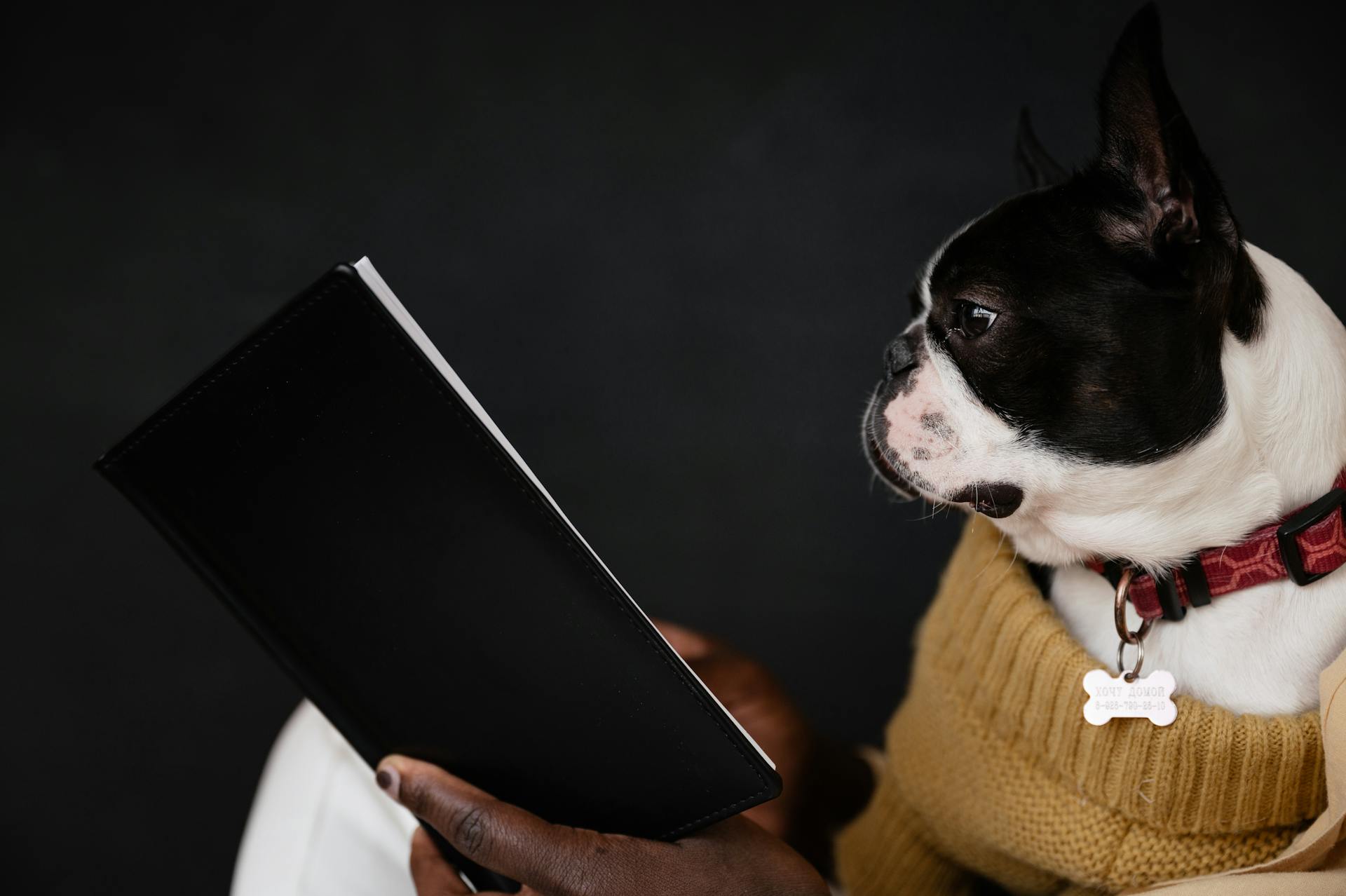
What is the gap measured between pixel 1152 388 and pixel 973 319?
185 mm

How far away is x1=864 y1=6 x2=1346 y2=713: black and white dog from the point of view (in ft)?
3.83

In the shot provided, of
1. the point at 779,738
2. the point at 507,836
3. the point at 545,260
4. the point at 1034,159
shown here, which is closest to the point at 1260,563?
the point at 1034,159

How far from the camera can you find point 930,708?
4.87ft

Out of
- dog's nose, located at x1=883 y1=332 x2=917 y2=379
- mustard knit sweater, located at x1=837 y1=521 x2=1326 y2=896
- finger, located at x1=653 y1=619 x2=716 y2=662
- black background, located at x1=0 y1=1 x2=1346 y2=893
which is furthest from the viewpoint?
black background, located at x1=0 y1=1 x2=1346 y2=893

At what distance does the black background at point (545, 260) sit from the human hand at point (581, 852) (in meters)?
1.12

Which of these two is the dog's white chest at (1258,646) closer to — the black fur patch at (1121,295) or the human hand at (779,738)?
the black fur patch at (1121,295)

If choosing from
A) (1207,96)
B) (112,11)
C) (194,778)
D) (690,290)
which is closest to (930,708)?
(690,290)

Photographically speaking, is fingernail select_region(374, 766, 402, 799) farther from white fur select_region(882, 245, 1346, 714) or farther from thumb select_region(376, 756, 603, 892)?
white fur select_region(882, 245, 1346, 714)

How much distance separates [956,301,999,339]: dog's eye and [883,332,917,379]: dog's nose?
0.26 feet

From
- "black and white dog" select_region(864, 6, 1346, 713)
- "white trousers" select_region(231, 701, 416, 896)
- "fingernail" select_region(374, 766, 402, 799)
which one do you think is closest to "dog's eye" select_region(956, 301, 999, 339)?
"black and white dog" select_region(864, 6, 1346, 713)

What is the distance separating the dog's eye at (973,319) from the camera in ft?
4.10

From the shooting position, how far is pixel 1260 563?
4.01 feet

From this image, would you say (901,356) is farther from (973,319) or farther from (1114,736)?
(1114,736)

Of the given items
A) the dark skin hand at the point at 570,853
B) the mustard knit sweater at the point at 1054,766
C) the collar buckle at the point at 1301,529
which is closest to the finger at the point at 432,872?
the dark skin hand at the point at 570,853
